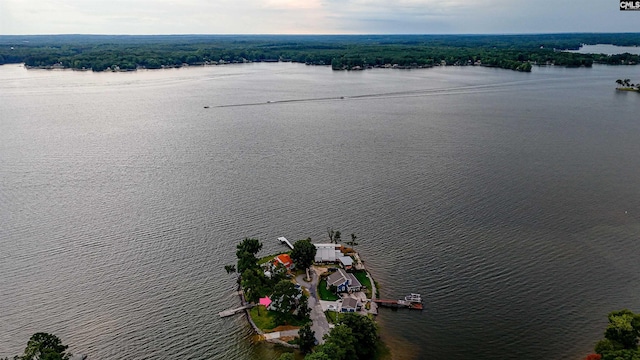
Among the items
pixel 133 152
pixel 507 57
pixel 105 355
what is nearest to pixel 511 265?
pixel 105 355

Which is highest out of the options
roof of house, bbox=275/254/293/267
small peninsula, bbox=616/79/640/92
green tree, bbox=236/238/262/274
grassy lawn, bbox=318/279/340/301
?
small peninsula, bbox=616/79/640/92

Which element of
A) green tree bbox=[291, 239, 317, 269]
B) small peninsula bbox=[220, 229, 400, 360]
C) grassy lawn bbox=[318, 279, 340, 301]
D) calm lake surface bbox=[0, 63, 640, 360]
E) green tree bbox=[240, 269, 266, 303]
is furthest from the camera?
green tree bbox=[291, 239, 317, 269]

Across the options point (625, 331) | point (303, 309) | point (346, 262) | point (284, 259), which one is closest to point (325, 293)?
point (303, 309)

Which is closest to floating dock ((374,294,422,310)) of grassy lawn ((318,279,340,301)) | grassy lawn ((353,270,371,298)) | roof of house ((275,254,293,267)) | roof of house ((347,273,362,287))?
grassy lawn ((353,270,371,298))

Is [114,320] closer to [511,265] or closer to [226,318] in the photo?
[226,318]

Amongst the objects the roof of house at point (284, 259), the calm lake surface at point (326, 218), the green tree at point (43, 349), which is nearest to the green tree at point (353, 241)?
the calm lake surface at point (326, 218)

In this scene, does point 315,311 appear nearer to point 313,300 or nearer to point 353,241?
point 313,300

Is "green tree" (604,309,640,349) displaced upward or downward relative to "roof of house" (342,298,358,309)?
upward

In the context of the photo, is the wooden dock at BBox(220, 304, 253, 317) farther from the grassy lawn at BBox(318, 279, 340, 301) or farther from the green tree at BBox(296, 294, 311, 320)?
the grassy lawn at BBox(318, 279, 340, 301)

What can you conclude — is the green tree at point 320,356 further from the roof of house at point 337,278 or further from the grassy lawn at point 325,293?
the roof of house at point 337,278
